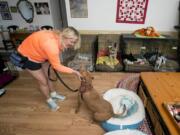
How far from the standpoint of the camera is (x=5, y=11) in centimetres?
321

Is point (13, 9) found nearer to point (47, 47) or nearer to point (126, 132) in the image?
point (47, 47)

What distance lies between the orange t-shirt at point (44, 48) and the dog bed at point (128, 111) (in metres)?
0.69

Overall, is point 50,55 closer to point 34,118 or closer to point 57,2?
point 34,118

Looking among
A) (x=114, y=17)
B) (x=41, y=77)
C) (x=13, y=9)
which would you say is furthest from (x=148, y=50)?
(x=13, y=9)

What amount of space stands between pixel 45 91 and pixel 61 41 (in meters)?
0.75

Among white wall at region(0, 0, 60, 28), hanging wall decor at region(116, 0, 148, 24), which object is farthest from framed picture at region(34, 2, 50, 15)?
hanging wall decor at region(116, 0, 148, 24)

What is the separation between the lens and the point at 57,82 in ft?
8.77

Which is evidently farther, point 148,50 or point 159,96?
point 148,50

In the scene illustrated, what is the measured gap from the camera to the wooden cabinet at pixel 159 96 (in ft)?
4.58

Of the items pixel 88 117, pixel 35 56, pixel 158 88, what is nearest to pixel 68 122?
pixel 88 117

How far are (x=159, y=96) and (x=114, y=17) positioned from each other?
1.88m

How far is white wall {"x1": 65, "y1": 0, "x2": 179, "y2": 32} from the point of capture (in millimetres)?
2875

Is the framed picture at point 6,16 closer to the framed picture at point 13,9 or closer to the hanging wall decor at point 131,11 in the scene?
the framed picture at point 13,9

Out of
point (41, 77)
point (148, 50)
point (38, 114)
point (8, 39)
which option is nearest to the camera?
point (41, 77)
